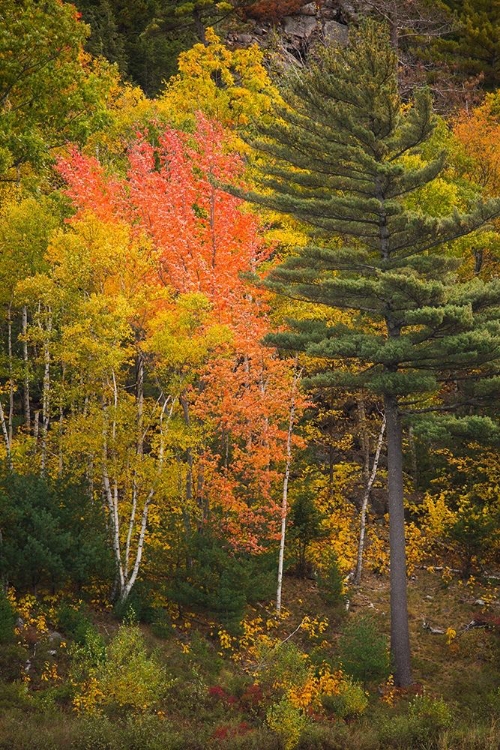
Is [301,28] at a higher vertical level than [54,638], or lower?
higher

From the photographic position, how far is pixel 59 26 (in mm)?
13359

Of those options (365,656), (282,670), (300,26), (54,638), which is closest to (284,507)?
(365,656)

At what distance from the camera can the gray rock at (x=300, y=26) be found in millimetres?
40312

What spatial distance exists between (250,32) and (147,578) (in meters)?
35.5

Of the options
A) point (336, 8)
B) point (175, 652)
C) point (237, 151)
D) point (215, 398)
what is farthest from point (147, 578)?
point (336, 8)

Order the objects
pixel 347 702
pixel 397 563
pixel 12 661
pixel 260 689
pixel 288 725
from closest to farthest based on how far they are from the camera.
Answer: pixel 288 725 → pixel 12 661 → pixel 347 702 → pixel 260 689 → pixel 397 563

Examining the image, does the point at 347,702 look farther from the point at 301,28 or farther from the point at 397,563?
the point at 301,28

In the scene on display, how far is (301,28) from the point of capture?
40594mm

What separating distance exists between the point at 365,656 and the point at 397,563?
7.15ft

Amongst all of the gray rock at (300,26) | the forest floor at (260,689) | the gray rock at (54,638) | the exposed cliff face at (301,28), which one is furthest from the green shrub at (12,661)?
the gray rock at (300,26)

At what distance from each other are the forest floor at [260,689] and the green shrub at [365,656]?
0.07 metres

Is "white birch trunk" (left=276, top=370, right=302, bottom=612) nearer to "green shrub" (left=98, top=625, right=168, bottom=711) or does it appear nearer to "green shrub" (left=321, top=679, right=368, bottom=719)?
"green shrub" (left=321, top=679, right=368, bottom=719)

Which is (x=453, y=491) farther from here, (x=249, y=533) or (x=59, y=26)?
(x=59, y=26)

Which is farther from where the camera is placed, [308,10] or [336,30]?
[308,10]
